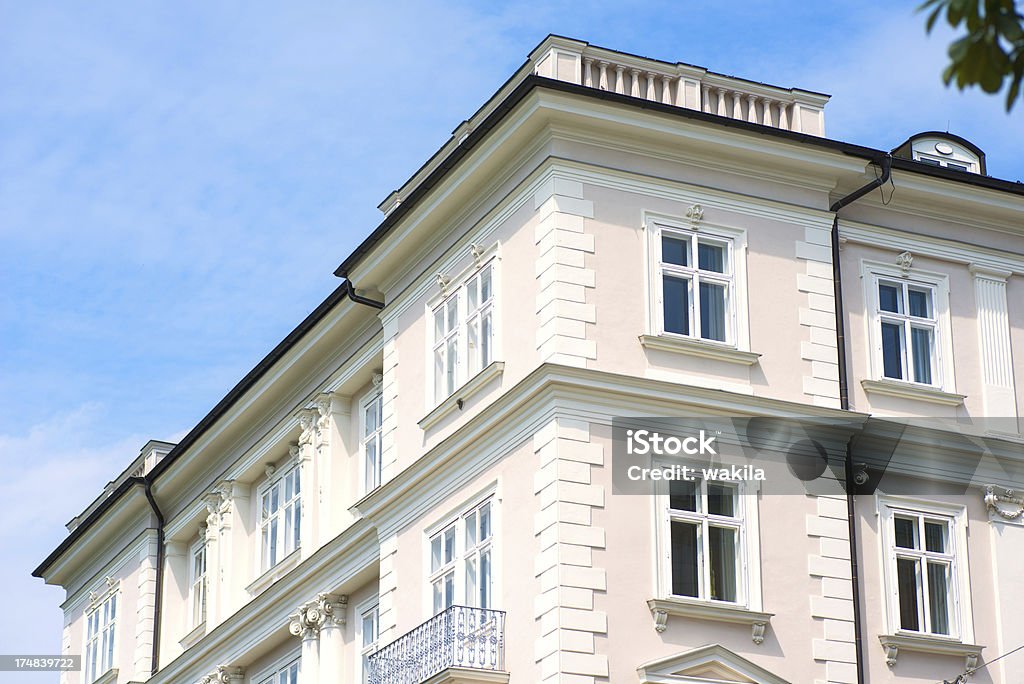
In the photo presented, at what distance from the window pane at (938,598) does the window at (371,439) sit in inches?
384

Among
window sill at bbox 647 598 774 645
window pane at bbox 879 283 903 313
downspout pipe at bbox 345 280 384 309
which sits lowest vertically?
window sill at bbox 647 598 774 645

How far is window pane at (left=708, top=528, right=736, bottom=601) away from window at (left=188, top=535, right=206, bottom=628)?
16323 millimetres

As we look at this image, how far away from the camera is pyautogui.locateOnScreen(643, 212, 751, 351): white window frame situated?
23.2 metres

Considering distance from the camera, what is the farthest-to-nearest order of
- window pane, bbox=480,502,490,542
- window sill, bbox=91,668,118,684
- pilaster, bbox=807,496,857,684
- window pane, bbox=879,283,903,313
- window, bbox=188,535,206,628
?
window sill, bbox=91,668,118,684 → window, bbox=188,535,206,628 → window pane, bbox=879,283,903,313 → window pane, bbox=480,502,490,542 → pilaster, bbox=807,496,857,684

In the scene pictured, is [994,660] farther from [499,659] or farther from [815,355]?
[499,659]

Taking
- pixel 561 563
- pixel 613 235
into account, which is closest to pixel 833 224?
pixel 613 235

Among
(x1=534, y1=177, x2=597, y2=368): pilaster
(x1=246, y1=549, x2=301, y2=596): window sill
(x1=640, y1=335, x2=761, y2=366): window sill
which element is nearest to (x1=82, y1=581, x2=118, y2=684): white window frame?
(x1=246, y1=549, x2=301, y2=596): window sill

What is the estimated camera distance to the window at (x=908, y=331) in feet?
81.8

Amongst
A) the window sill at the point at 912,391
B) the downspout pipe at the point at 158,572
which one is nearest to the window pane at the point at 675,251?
the window sill at the point at 912,391

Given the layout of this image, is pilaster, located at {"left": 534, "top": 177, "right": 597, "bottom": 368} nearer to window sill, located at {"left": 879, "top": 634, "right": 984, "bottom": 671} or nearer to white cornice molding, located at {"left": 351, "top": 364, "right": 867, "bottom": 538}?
white cornice molding, located at {"left": 351, "top": 364, "right": 867, "bottom": 538}

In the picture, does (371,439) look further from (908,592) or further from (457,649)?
(908,592)

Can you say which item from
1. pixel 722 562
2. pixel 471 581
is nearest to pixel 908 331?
pixel 722 562

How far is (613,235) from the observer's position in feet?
76.7

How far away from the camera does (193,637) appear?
35.9m
